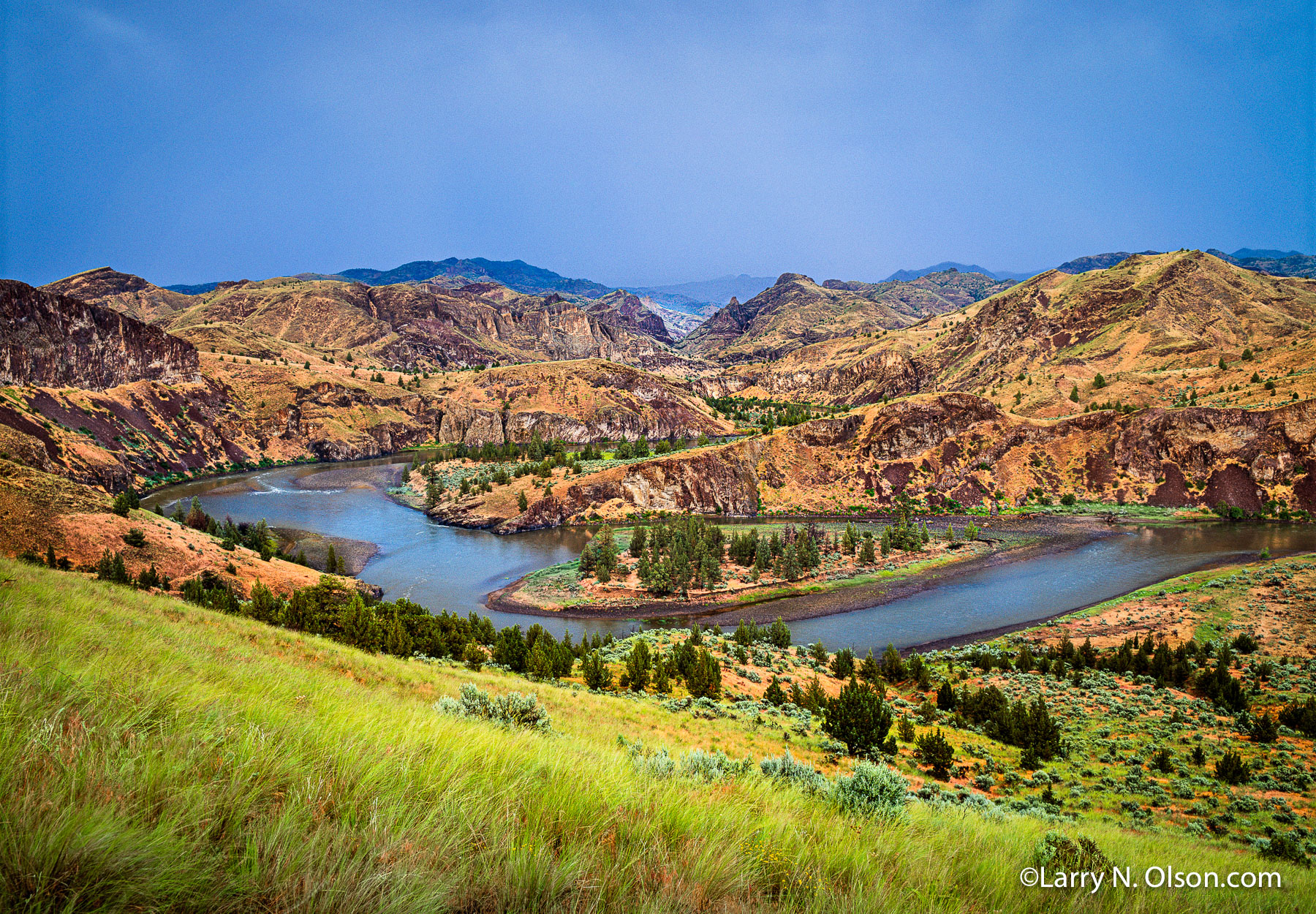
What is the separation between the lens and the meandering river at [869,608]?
38.6 meters

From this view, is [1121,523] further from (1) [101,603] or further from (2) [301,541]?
(2) [301,541]

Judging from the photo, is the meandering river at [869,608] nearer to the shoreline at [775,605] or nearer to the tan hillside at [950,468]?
the shoreline at [775,605]

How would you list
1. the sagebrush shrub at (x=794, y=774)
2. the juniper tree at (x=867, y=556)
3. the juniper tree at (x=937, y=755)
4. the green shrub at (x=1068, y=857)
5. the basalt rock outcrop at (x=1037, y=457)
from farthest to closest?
the basalt rock outcrop at (x=1037, y=457) < the juniper tree at (x=867, y=556) < the juniper tree at (x=937, y=755) < the sagebrush shrub at (x=794, y=774) < the green shrub at (x=1068, y=857)

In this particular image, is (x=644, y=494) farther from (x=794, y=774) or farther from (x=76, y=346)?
(x=76, y=346)

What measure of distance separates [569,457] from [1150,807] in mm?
73639

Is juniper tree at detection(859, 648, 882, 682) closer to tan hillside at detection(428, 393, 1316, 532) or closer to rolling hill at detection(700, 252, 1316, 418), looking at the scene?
tan hillside at detection(428, 393, 1316, 532)

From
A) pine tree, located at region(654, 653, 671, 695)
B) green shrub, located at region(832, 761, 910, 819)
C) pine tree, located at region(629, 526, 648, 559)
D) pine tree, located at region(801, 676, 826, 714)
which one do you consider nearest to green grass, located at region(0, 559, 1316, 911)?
green shrub, located at region(832, 761, 910, 819)

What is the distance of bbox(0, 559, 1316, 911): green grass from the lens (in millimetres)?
1724

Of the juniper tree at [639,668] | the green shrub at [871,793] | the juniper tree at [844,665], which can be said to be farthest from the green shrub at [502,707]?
the juniper tree at [844,665]

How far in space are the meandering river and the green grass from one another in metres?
34.4

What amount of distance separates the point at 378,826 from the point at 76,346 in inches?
4952

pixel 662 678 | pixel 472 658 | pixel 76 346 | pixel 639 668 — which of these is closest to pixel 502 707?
pixel 472 658

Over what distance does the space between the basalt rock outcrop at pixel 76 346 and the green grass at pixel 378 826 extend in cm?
11416

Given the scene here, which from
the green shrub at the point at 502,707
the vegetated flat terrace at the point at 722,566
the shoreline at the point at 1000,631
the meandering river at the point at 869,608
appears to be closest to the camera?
the green shrub at the point at 502,707
